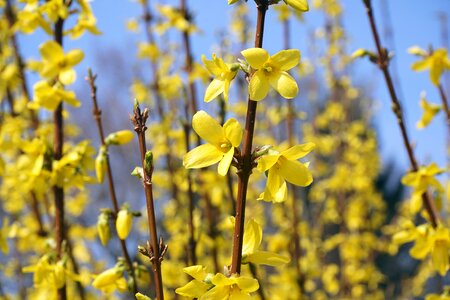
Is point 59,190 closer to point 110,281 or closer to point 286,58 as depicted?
point 110,281

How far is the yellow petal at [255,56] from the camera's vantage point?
1118 millimetres

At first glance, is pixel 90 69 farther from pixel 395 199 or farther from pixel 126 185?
pixel 395 199

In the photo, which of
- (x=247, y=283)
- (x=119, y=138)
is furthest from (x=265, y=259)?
(x=119, y=138)

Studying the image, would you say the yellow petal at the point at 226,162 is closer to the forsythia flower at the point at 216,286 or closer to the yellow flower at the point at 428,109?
the forsythia flower at the point at 216,286

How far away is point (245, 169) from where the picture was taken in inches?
44.0

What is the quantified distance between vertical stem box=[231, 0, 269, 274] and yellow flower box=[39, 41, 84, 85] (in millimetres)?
1199

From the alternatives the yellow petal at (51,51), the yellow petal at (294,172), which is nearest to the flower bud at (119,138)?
the yellow petal at (51,51)

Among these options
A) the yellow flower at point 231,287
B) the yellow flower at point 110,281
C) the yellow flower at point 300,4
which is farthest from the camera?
the yellow flower at point 110,281

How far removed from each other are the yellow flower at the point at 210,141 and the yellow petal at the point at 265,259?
0.25m

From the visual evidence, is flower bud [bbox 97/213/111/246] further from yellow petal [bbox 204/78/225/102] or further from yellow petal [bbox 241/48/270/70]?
yellow petal [bbox 241/48/270/70]

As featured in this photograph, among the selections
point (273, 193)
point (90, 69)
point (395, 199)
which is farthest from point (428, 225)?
point (395, 199)

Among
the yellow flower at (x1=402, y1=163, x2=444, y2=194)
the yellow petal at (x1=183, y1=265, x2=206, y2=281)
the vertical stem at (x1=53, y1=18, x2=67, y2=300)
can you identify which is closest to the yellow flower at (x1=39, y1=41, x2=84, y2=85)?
the vertical stem at (x1=53, y1=18, x2=67, y2=300)

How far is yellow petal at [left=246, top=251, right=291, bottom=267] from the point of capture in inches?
47.1

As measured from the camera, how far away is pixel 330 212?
7168 millimetres
